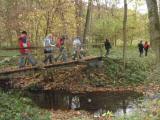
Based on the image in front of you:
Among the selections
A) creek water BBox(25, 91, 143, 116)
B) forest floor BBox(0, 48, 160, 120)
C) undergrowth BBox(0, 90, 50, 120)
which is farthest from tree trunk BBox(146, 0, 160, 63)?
forest floor BBox(0, 48, 160, 120)

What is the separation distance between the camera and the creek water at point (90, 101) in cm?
1966

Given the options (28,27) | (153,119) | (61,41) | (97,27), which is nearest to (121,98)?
(61,41)

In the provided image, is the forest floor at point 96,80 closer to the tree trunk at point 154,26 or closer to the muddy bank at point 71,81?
the muddy bank at point 71,81

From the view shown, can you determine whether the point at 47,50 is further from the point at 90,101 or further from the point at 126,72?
the point at 126,72

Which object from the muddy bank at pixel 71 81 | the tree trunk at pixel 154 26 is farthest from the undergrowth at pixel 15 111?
the tree trunk at pixel 154 26

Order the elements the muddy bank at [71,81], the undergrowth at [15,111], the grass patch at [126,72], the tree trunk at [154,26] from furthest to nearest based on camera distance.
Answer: the grass patch at [126,72]
the muddy bank at [71,81]
the undergrowth at [15,111]
the tree trunk at [154,26]

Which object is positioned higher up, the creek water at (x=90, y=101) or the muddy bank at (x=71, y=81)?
the muddy bank at (x=71, y=81)

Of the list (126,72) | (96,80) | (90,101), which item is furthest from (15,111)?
(126,72)

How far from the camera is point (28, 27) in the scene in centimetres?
4425

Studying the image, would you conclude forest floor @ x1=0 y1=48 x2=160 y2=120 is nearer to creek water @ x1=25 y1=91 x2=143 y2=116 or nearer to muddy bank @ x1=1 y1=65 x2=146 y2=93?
muddy bank @ x1=1 y1=65 x2=146 y2=93

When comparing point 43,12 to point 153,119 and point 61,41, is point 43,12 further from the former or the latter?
point 153,119

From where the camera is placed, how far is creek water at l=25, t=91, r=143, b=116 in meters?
19.7

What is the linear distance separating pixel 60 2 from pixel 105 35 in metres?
29.4

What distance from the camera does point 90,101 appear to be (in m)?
21.6
